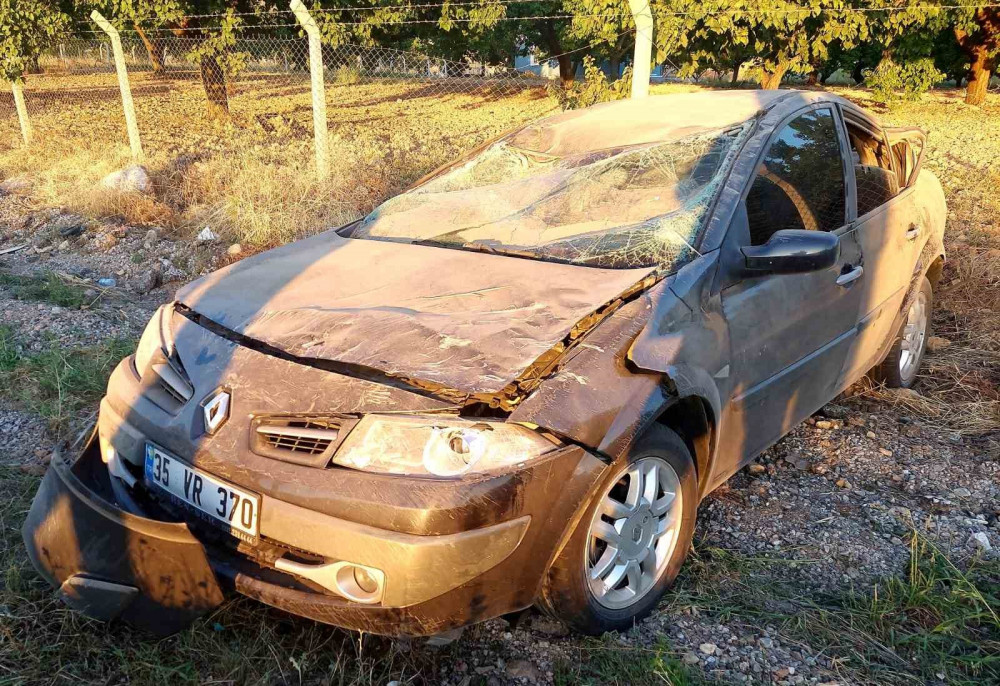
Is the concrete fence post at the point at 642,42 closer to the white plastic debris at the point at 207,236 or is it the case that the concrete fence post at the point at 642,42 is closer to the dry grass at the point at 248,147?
the dry grass at the point at 248,147

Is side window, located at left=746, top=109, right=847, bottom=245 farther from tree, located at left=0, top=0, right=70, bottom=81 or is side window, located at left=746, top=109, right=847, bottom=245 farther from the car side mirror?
tree, located at left=0, top=0, right=70, bottom=81

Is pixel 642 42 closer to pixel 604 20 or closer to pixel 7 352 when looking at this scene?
pixel 604 20

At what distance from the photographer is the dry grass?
7383 millimetres

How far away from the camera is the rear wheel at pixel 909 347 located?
396 centimetres

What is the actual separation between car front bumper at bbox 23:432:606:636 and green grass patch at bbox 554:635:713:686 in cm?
31

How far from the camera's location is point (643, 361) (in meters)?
2.11

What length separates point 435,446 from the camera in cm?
190

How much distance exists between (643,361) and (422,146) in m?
7.87

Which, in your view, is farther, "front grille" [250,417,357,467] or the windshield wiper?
the windshield wiper

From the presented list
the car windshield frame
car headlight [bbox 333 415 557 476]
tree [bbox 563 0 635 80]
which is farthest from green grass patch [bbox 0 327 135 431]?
tree [bbox 563 0 635 80]

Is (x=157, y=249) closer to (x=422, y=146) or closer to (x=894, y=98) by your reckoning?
(x=422, y=146)

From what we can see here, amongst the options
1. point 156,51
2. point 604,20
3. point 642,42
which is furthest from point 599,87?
point 156,51

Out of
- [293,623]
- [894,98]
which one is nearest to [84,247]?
[293,623]

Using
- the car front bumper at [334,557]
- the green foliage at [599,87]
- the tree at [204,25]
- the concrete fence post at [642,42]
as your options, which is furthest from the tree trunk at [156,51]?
the car front bumper at [334,557]
